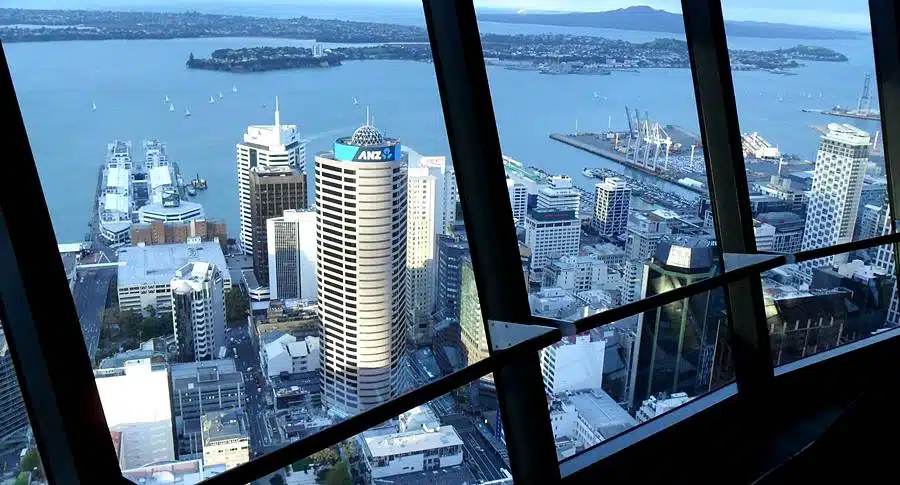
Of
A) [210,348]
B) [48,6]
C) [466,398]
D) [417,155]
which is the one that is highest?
[48,6]

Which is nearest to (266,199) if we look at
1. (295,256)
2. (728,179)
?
(295,256)

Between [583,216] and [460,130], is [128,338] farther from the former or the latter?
[583,216]

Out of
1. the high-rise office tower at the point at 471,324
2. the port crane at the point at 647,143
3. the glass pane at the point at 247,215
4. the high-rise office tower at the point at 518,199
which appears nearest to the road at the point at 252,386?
the glass pane at the point at 247,215

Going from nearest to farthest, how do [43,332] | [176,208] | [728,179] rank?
[43,332], [176,208], [728,179]

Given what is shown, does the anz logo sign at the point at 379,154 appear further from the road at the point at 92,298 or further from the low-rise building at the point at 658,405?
the low-rise building at the point at 658,405

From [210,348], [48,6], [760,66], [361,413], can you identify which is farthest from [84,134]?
[760,66]

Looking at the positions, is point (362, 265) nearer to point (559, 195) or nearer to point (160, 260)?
→ point (160, 260)
